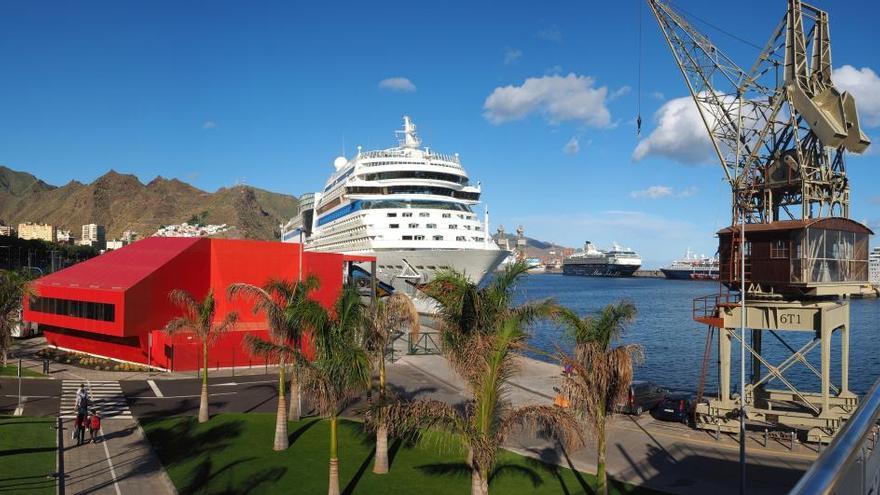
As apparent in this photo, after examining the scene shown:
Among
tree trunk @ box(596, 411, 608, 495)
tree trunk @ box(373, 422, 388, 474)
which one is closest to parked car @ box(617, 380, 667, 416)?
tree trunk @ box(596, 411, 608, 495)

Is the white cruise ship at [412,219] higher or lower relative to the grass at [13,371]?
higher

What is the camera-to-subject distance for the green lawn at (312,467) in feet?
53.1

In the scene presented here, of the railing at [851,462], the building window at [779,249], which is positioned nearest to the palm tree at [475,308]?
the railing at [851,462]

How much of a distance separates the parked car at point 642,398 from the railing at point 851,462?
22.4 metres

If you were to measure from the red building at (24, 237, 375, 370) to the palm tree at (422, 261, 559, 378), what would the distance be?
62.1 ft

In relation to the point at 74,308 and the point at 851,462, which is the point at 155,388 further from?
the point at 851,462

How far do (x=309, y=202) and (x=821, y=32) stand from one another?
87.5 meters

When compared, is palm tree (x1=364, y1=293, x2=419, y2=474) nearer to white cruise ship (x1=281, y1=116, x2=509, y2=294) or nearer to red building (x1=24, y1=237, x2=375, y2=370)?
red building (x1=24, y1=237, x2=375, y2=370)

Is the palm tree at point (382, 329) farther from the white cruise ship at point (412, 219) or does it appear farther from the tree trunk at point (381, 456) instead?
the white cruise ship at point (412, 219)

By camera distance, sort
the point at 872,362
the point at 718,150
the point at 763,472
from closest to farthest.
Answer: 1. the point at 763,472
2. the point at 718,150
3. the point at 872,362

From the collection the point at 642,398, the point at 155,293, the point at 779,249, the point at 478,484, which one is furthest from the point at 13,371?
the point at 779,249

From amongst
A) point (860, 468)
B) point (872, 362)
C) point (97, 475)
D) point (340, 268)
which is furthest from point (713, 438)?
point (872, 362)

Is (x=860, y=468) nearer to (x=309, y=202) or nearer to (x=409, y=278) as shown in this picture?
(x=409, y=278)

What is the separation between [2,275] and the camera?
84.9 feet
